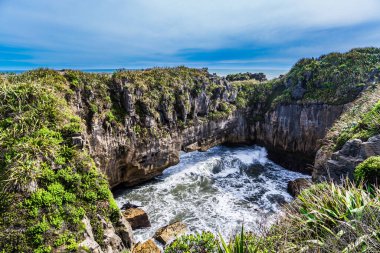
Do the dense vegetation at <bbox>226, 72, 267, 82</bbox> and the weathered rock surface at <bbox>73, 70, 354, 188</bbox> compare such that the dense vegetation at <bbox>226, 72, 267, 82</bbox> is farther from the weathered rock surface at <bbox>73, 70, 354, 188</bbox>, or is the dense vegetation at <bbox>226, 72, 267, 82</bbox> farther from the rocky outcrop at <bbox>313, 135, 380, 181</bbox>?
the rocky outcrop at <bbox>313, 135, 380, 181</bbox>

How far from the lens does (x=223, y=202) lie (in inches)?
929

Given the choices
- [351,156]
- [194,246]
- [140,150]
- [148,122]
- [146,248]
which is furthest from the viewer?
[148,122]

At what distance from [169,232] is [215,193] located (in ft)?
29.3

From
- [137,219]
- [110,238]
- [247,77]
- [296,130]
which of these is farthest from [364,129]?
[247,77]

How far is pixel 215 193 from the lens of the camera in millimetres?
25516

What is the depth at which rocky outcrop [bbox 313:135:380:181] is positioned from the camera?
40.0 ft

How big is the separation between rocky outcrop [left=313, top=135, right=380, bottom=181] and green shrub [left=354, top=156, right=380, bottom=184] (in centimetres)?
137

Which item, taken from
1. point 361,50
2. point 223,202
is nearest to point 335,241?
point 223,202

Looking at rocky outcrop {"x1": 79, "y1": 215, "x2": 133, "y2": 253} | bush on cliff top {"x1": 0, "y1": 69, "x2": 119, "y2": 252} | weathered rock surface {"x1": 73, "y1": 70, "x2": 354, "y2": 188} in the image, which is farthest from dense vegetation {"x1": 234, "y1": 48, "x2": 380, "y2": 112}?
bush on cliff top {"x1": 0, "y1": 69, "x2": 119, "y2": 252}

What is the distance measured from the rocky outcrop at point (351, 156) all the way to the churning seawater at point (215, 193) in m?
7.35

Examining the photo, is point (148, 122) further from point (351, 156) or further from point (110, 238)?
point (351, 156)

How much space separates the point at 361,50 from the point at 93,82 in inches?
1564

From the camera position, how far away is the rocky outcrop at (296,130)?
31094 mm

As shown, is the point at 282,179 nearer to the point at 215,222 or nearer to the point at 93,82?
the point at 215,222
